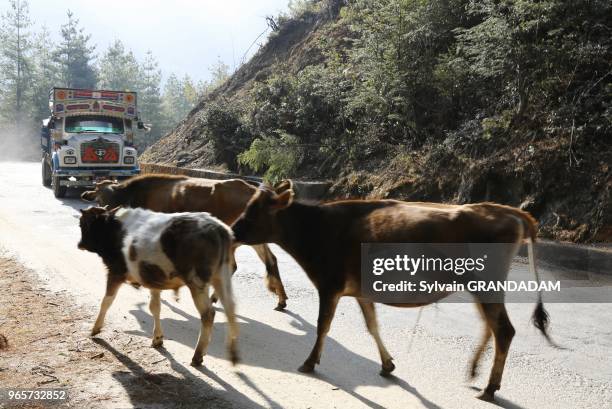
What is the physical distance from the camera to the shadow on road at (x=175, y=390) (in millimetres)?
4480

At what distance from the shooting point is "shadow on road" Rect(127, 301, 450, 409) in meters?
4.89

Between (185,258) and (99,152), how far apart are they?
51.6ft

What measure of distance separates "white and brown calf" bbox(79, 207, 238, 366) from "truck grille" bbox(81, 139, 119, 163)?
583 inches

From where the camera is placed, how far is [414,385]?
4.85 m

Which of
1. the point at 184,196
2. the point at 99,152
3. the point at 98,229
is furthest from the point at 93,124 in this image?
the point at 98,229

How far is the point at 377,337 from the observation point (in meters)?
5.20

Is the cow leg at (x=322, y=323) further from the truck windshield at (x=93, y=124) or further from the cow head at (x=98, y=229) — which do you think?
the truck windshield at (x=93, y=124)

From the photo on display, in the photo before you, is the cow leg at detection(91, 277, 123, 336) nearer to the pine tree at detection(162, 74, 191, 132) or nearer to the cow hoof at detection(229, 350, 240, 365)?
the cow hoof at detection(229, 350, 240, 365)

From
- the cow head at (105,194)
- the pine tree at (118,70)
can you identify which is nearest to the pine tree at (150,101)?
the pine tree at (118,70)

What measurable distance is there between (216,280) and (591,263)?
5.77 m

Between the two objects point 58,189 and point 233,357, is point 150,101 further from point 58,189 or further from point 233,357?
point 233,357

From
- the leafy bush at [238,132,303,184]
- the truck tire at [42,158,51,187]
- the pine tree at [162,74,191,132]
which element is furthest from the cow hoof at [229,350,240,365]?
the pine tree at [162,74,191,132]

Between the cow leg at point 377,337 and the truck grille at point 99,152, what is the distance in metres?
16.2

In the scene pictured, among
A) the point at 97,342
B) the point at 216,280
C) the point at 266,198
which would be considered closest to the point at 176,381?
the point at 216,280
